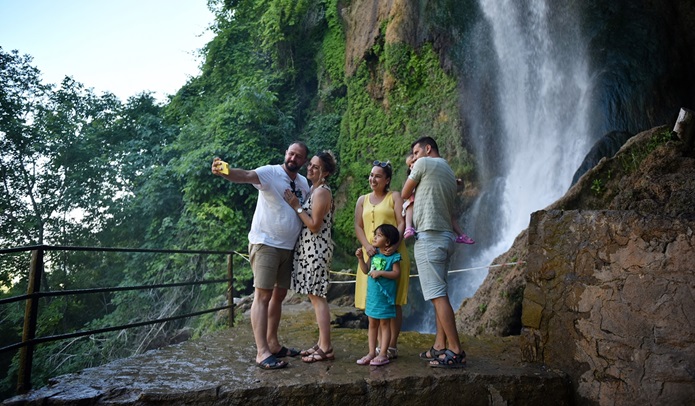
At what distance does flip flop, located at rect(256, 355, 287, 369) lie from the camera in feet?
11.1

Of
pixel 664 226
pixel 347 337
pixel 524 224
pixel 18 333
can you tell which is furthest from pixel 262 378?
pixel 18 333

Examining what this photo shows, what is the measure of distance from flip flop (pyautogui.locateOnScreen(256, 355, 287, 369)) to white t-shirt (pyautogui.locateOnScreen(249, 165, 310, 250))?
844 mm

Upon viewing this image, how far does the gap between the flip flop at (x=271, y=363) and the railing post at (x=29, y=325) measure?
157 centimetres

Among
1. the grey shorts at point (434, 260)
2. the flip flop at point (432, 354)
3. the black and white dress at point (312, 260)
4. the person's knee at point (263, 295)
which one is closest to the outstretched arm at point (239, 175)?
the black and white dress at point (312, 260)

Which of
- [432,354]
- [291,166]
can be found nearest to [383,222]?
[291,166]

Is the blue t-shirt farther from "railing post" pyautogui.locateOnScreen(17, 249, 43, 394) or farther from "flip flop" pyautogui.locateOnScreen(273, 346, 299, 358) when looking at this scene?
"railing post" pyautogui.locateOnScreen(17, 249, 43, 394)

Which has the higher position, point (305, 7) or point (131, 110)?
point (305, 7)

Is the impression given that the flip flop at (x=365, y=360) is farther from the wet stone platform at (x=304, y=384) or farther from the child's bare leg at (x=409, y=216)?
the child's bare leg at (x=409, y=216)

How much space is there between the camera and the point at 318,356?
361cm

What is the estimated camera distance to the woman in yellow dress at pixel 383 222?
3.66m

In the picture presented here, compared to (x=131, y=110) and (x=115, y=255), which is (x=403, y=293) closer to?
(x=115, y=255)

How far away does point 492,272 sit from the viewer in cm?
605

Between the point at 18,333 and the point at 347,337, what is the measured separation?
610 inches

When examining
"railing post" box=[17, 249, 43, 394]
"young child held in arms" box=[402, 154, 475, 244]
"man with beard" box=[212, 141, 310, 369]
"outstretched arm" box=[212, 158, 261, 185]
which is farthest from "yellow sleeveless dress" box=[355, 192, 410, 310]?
"railing post" box=[17, 249, 43, 394]
